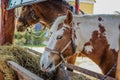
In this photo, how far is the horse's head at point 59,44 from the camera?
75.1 inches

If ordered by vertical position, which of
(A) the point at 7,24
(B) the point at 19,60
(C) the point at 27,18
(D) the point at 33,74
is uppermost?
(C) the point at 27,18

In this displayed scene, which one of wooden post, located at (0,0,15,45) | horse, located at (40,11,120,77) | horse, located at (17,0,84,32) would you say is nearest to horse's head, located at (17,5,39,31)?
horse, located at (17,0,84,32)

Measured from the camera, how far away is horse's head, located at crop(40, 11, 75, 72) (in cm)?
191

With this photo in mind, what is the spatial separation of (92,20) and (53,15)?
1.61 meters

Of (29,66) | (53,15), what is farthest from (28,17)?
(29,66)

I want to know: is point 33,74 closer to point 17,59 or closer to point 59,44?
point 59,44

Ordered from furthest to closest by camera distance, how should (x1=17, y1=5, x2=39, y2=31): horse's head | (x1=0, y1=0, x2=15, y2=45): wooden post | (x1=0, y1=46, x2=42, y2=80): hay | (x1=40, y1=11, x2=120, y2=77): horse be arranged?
(x1=0, y1=0, x2=15, y2=45): wooden post, (x1=17, y1=5, x2=39, y2=31): horse's head, (x1=0, y1=46, x2=42, y2=80): hay, (x1=40, y1=11, x2=120, y2=77): horse

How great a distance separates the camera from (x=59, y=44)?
1905 millimetres

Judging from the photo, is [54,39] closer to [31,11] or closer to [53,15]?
[53,15]

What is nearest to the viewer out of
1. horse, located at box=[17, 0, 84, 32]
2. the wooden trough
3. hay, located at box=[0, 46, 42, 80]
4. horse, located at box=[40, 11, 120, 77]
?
horse, located at box=[40, 11, 120, 77]

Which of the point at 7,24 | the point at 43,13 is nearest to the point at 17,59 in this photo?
the point at 43,13

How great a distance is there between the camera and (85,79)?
8.29 feet

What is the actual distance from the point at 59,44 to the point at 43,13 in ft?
5.79

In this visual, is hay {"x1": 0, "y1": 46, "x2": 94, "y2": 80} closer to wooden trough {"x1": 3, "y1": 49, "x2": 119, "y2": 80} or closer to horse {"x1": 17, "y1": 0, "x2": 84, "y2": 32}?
wooden trough {"x1": 3, "y1": 49, "x2": 119, "y2": 80}
